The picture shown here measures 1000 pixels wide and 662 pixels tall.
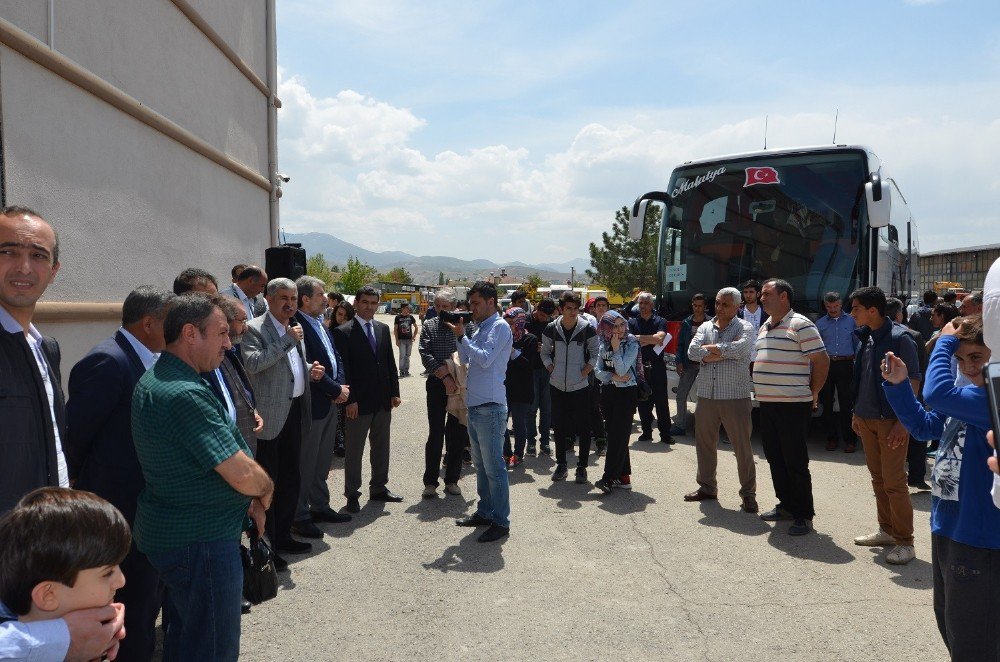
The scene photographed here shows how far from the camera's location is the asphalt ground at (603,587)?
3.67 meters

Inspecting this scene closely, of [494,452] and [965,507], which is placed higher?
[965,507]

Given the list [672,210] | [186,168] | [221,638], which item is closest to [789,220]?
[672,210]

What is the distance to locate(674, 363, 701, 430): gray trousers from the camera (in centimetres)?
941

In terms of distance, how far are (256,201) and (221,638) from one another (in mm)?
9283

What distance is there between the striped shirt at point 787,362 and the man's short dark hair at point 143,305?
15.2ft

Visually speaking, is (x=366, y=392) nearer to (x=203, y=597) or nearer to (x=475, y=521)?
(x=475, y=521)

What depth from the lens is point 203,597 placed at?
2555mm

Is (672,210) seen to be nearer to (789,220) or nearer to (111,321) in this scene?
(789,220)

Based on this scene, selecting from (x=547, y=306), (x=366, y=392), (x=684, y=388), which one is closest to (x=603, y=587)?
(x=366, y=392)

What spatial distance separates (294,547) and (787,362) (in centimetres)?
427

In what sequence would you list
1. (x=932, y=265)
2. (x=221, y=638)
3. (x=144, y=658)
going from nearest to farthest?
(x=221, y=638) → (x=144, y=658) → (x=932, y=265)

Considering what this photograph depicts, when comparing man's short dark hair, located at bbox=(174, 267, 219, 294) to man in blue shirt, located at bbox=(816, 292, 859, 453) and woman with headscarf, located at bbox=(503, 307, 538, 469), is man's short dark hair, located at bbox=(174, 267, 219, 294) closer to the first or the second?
woman with headscarf, located at bbox=(503, 307, 538, 469)

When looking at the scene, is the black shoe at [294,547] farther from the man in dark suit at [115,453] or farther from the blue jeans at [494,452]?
the man in dark suit at [115,453]

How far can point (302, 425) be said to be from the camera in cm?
523
